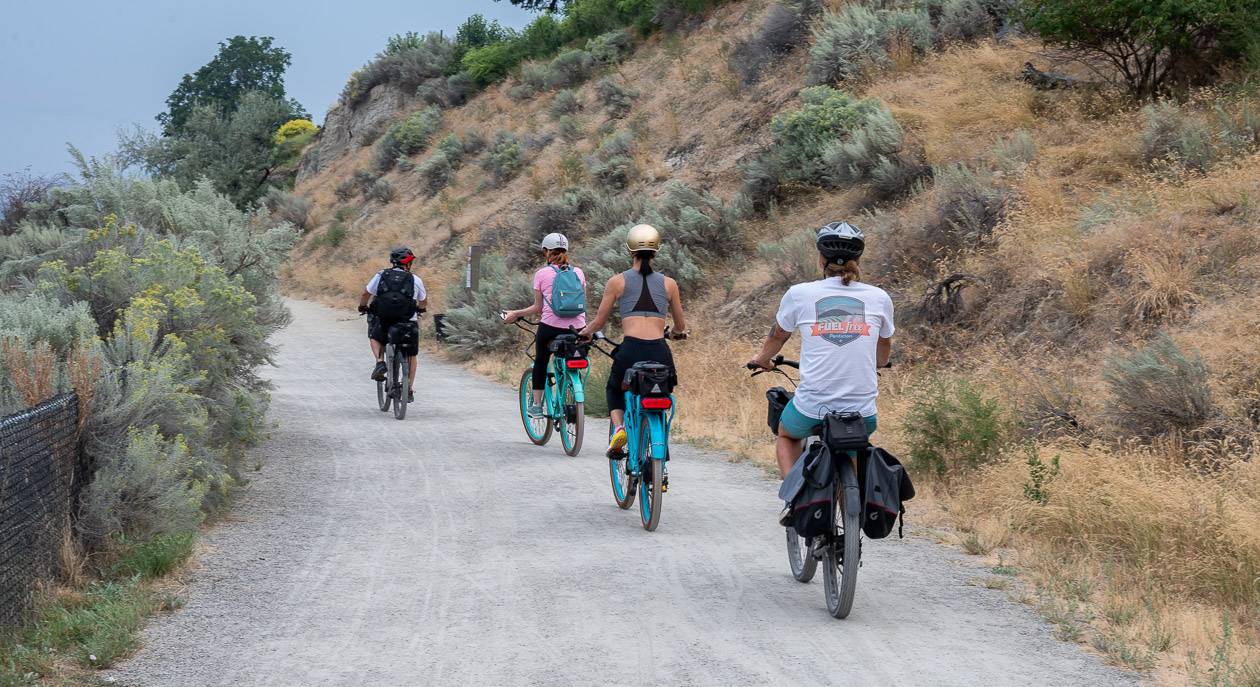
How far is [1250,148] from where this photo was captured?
13906mm

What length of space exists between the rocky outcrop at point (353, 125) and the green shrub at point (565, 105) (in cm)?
1644

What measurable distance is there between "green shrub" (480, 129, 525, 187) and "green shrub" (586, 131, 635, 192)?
20.6ft

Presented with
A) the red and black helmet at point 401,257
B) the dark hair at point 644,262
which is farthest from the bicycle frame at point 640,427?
the red and black helmet at point 401,257

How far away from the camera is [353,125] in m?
56.7

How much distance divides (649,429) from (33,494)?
150 inches

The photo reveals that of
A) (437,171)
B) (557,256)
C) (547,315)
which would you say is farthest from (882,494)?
(437,171)

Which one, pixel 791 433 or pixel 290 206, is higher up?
pixel 290 206

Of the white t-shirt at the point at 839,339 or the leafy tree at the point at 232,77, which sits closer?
the white t-shirt at the point at 839,339

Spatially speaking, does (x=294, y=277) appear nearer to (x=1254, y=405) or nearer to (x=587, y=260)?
(x=587, y=260)

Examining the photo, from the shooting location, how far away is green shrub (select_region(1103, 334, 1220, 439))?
9055mm

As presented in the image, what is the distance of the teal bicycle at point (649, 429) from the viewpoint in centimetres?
824

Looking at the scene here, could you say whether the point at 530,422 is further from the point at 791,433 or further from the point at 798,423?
the point at 798,423

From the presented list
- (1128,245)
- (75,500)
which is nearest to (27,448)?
(75,500)

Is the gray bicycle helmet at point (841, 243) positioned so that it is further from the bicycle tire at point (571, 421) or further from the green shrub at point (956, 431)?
the bicycle tire at point (571, 421)
